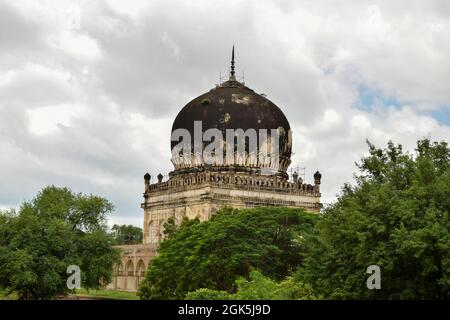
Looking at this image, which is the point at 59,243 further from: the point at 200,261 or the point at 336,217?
the point at 336,217

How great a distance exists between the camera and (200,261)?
3466cm

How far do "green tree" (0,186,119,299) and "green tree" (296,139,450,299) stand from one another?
14.1m

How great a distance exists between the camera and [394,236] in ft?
73.7

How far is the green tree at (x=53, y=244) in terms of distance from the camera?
36.1 m

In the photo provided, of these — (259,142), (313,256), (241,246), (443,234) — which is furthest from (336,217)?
(259,142)

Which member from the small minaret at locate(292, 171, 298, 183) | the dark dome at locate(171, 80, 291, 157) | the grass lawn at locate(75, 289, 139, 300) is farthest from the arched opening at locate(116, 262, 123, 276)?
the small minaret at locate(292, 171, 298, 183)

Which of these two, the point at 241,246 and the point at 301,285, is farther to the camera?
the point at 241,246

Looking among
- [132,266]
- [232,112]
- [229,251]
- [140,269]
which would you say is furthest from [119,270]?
[229,251]

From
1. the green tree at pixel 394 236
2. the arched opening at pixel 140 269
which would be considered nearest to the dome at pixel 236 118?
the arched opening at pixel 140 269

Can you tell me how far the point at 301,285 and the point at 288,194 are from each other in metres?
24.9

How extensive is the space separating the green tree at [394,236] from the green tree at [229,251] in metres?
6.73

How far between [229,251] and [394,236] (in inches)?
519

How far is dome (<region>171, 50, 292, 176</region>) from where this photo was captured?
50406 millimetres
